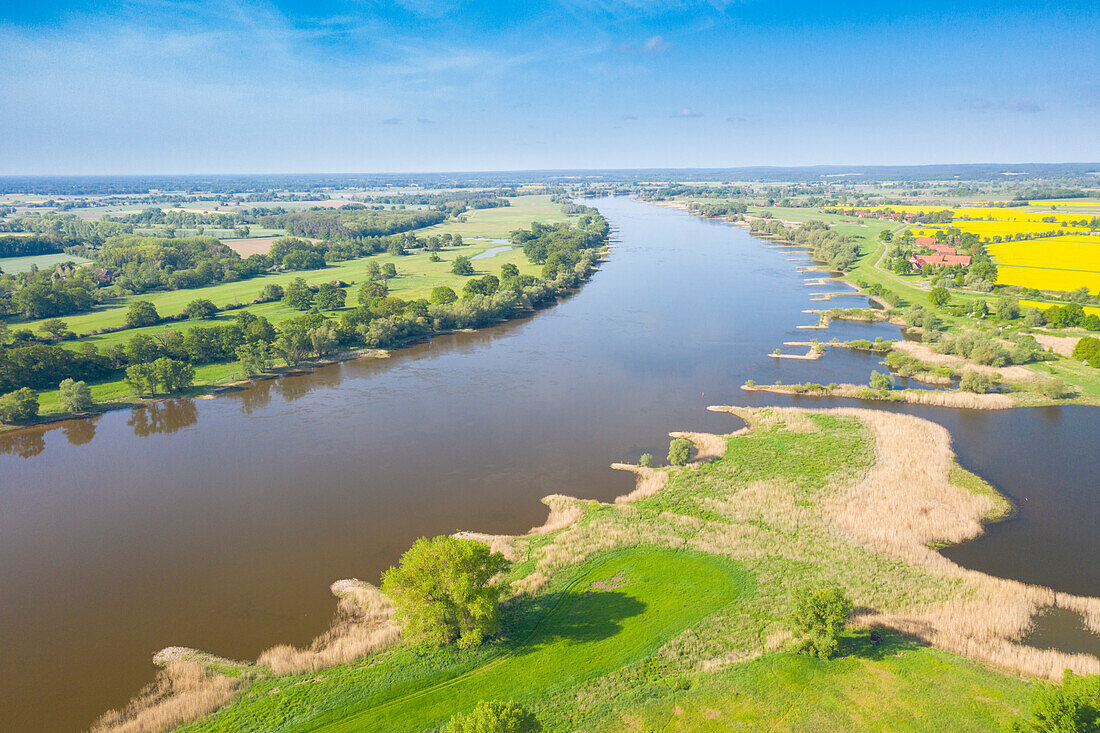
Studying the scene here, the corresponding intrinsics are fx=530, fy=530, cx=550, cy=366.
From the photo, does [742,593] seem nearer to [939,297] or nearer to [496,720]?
[496,720]

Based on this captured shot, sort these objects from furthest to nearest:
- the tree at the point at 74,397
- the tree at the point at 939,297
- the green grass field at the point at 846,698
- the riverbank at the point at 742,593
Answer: the tree at the point at 939,297, the tree at the point at 74,397, the riverbank at the point at 742,593, the green grass field at the point at 846,698

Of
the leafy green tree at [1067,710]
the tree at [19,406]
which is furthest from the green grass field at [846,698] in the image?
the tree at [19,406]

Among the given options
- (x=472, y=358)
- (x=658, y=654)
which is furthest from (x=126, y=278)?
(x=658, y=654)

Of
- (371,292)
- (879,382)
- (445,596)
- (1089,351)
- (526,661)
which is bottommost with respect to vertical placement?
(526,661)

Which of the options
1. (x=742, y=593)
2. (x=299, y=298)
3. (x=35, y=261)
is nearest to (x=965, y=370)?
(x=742, y=593)

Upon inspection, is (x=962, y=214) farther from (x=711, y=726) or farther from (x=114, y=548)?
(x=114, y=548)

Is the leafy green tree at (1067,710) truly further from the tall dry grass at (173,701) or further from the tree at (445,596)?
the tall dry grass at (173,701)
